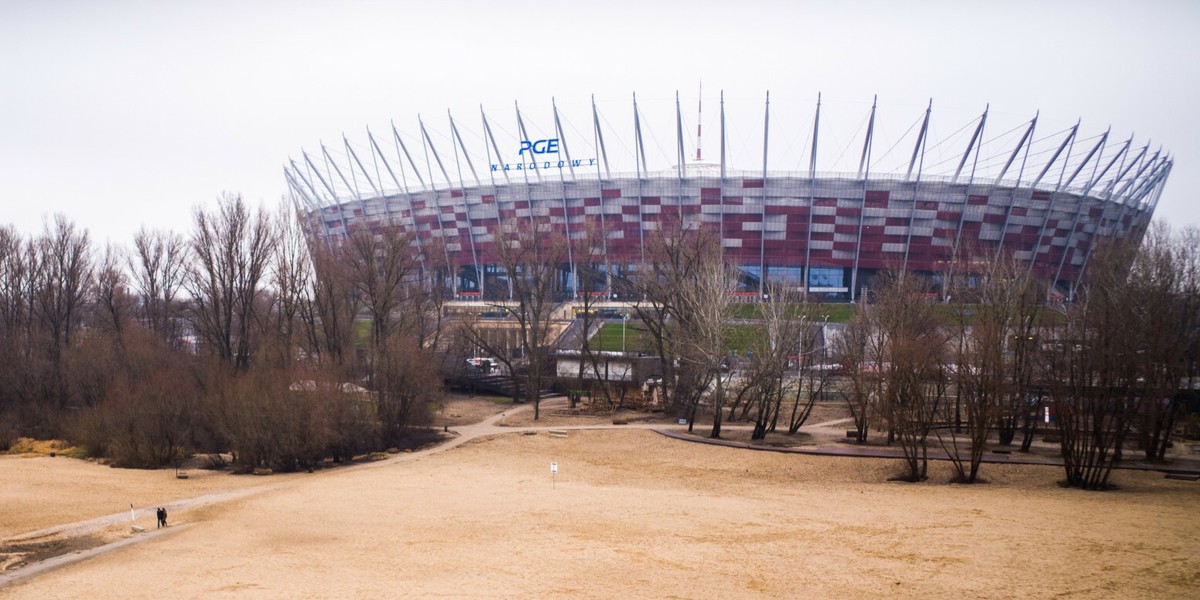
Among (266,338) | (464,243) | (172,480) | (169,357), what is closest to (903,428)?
(172,480)

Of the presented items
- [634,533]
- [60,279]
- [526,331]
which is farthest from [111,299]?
[634,533]

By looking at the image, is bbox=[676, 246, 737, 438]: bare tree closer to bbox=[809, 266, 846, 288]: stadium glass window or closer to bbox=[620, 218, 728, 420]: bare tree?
bbox=[620, 218, 728, 420]: bare tree

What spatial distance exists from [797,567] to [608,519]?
6.32 meters

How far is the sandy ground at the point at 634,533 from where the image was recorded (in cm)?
1552

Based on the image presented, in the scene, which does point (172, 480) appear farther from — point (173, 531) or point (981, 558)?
point (981, 558)

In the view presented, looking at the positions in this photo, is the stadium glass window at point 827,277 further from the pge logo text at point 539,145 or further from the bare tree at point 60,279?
the bare tree at point 60,279

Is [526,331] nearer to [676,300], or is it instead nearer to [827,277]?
[676,300]

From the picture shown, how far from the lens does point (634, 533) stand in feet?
64.8

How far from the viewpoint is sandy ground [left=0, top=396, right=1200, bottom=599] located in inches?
611

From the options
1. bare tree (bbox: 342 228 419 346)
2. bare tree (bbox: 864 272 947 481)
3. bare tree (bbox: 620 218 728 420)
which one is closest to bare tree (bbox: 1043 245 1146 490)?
bare tree (bbox: 864 272 947 481)

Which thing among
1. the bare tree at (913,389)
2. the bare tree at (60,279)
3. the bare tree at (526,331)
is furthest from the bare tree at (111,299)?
the bare tree at (913,389)

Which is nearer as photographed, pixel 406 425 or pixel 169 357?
pixel 406 425

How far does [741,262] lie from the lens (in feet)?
271

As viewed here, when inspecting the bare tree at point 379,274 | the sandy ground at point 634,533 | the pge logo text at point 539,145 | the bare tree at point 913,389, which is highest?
the pge logo text at point 539,145
